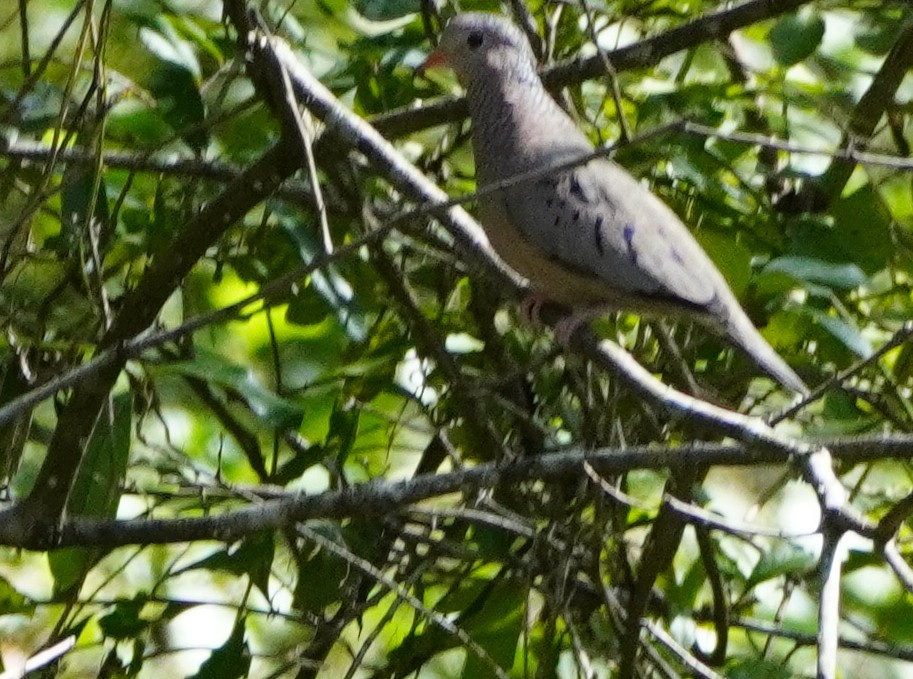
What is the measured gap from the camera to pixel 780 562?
5.60ft

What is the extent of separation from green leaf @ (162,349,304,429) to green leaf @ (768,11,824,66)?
2.77 ft

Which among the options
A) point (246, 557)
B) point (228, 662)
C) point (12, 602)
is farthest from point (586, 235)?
point (12, 602)

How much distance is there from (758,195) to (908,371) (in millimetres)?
365

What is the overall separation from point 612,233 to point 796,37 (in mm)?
412

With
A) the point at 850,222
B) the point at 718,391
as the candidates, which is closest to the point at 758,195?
the point at 850,222

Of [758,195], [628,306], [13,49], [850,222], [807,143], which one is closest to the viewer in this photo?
[628,306]

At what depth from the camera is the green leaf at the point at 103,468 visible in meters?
1.60

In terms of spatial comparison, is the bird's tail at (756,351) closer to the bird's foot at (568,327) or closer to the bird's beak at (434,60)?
the bird's foot at (568,327)

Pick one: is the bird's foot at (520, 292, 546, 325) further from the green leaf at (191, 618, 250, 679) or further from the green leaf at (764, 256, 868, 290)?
the green leaf at (191, 618, 250, 679)

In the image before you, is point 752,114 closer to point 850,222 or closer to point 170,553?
point 850,222

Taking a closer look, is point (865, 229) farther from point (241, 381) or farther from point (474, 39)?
point (241, 381)

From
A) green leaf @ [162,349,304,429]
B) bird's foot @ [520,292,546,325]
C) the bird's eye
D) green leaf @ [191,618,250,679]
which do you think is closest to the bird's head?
the bird's eye

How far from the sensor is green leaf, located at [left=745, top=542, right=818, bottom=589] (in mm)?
1704

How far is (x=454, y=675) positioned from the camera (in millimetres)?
2104
